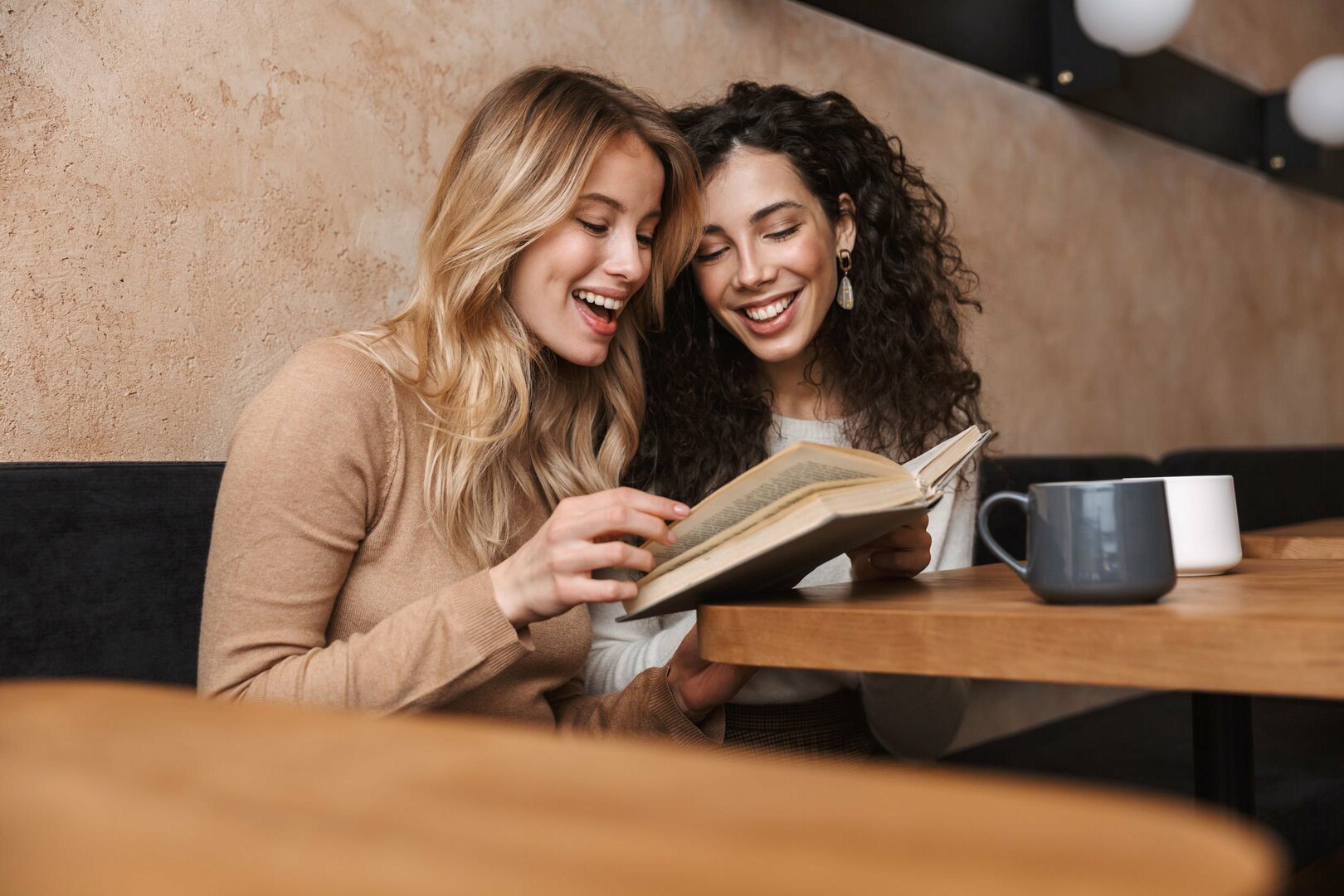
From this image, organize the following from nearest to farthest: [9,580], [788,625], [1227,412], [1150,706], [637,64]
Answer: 1. [788,625]
2. [9,580]
3. [637,64]
4. [1150,706]
5. [1227,412]

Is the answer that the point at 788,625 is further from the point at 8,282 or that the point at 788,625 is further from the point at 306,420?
the point at 8,282

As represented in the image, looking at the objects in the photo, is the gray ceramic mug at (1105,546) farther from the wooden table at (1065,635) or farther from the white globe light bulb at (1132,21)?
the white globe light bulb at (1132,21)

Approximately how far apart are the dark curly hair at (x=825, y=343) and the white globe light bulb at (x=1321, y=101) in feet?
8.37

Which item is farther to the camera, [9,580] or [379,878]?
[9,580]

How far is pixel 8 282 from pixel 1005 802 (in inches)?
50.8

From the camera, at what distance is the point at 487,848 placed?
0.79 feet

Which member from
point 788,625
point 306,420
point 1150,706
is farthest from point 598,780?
point 1150,706

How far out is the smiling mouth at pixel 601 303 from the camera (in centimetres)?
143

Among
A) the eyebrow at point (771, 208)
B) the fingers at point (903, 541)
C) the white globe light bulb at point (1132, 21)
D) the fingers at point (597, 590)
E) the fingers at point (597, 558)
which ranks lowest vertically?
the fingers at point (597, 590)

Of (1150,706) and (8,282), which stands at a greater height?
(8,282)

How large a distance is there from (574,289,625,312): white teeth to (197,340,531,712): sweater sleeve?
0.34 meters

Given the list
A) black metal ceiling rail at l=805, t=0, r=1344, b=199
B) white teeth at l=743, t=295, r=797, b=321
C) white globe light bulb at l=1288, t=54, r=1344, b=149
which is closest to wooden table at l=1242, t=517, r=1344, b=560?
white teeth at l=743, t=295, r=797, b=321

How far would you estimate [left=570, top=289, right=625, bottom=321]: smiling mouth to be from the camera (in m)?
1.43

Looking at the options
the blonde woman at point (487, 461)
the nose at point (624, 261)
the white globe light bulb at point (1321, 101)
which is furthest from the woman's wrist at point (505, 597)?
the white globe light bulb at point (1321, 101)
